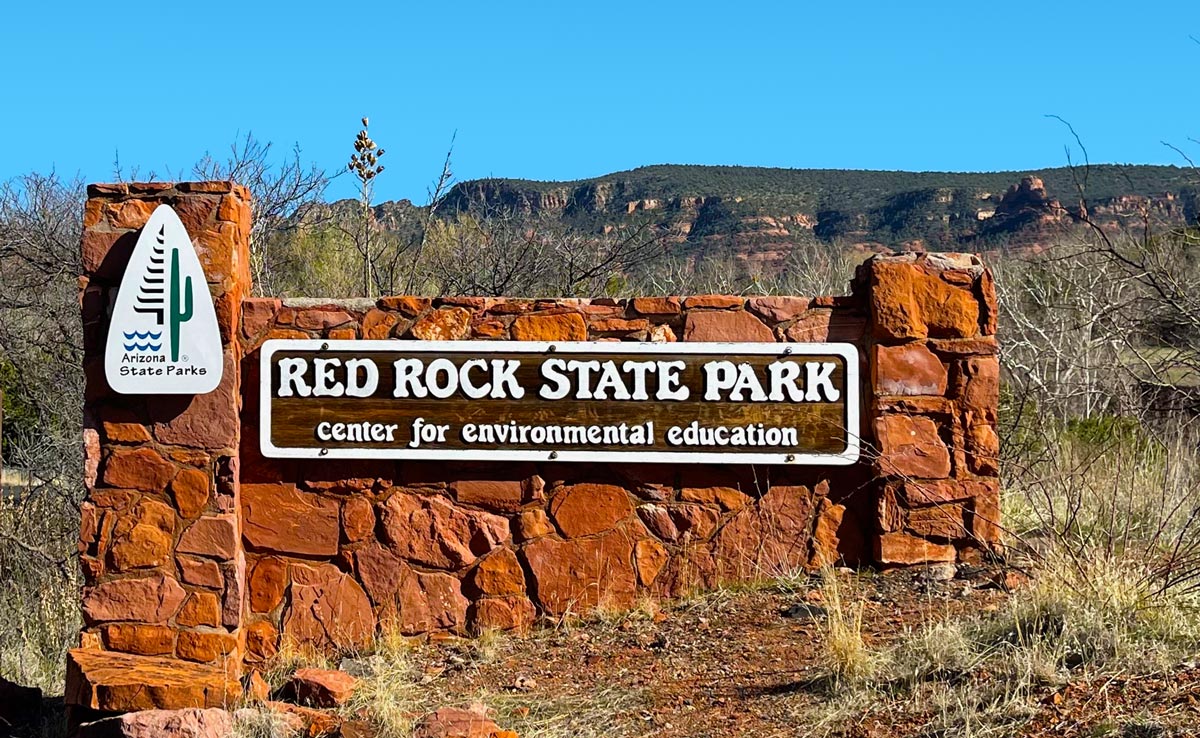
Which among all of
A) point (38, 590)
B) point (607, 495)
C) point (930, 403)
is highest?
point (930, 403)

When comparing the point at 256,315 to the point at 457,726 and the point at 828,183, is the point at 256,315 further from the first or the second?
the point at 828,183

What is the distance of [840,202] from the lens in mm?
39531

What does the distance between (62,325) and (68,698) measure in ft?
21.0

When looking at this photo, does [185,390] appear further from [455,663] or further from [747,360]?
[747,360]

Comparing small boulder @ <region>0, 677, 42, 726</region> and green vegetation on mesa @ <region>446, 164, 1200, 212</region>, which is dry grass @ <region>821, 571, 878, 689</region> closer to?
small boulder @ <region>0, 677, 42, 726</region>

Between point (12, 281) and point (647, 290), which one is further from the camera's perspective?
point (647, 290)

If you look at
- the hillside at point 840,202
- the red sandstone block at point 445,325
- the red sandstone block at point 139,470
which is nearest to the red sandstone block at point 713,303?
the red sandstone block at point 445,325

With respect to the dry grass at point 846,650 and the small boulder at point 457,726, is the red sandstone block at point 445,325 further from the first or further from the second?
the dry grass at point 846,650

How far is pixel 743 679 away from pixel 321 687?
5.99ft

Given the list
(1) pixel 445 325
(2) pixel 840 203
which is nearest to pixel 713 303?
(1) pixel 445 325

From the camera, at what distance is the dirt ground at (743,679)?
4590 millimetres

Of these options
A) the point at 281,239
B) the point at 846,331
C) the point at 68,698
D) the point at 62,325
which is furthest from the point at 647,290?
the point at 68,698

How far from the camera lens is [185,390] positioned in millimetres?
6309

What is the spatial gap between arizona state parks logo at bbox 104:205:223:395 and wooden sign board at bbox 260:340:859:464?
38cm
